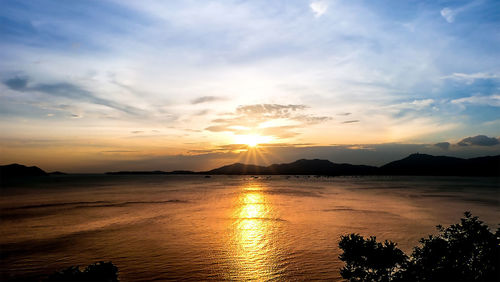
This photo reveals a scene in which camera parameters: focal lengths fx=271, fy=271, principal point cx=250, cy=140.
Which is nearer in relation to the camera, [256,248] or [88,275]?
[88,275]

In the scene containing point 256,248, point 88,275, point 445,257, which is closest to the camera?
point 88,275

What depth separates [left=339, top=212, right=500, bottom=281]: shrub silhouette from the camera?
10.8 meters

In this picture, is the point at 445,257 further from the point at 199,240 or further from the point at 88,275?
the point at 199,240

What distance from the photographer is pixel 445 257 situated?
11.8 metres

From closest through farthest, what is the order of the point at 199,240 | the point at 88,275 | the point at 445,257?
the point at 88,275 < the point at 445,257 < the point at 199,240

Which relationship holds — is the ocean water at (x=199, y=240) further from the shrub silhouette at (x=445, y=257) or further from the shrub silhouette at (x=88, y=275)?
the shrub silhouette at (x=88, y=275)

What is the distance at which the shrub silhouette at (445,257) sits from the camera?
35.5 feet

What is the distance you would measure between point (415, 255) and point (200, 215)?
40.3 metres

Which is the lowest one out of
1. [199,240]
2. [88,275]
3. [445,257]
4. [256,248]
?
[199,240]

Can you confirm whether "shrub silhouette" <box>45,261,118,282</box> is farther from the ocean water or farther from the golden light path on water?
the golden light path on water

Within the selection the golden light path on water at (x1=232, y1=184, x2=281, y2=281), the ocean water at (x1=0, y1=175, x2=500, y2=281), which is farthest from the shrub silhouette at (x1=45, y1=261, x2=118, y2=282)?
the golden light path on water at (x1=232, y1=184, x2=281, y2=281)

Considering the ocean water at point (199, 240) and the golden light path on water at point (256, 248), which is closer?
the golden light path on water at point (256, 248)

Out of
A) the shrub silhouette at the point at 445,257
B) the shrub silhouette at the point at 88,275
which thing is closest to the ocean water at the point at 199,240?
the shrub silhouette at the point at 445,257

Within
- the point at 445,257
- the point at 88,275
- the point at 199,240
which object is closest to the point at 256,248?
the point at 199,240
